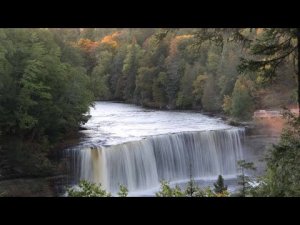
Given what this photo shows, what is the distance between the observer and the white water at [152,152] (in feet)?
58.1

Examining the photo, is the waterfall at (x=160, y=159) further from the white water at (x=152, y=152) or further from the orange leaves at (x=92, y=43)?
the orange leaves at (x=92, y=43)

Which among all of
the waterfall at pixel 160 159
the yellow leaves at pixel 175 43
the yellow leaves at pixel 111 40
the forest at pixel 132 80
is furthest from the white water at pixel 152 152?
the yellow leaves at pixel 111 40

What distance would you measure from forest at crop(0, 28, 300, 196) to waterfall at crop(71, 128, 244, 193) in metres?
1.43

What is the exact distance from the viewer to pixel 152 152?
1962cm

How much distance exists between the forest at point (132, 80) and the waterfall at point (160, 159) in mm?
1434

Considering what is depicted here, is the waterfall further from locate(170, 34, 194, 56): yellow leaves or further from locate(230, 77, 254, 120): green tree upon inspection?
locate(170, 34, 194, 56): yellow leaves

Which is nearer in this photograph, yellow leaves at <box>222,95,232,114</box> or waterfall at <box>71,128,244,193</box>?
waterfall at <box>71,128,244,193</box>

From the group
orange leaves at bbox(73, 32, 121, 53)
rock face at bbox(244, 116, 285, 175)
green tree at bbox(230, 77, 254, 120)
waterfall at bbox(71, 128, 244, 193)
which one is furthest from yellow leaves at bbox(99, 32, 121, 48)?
waterfall at bbox(71, 128, 244, 193)

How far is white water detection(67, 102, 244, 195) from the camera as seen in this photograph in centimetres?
1770

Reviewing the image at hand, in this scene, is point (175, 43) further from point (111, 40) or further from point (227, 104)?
point (227, 104)

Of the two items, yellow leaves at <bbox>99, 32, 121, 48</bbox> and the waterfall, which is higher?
yellow leaves at <bbox>99, 32, 121, 48</bbox>
